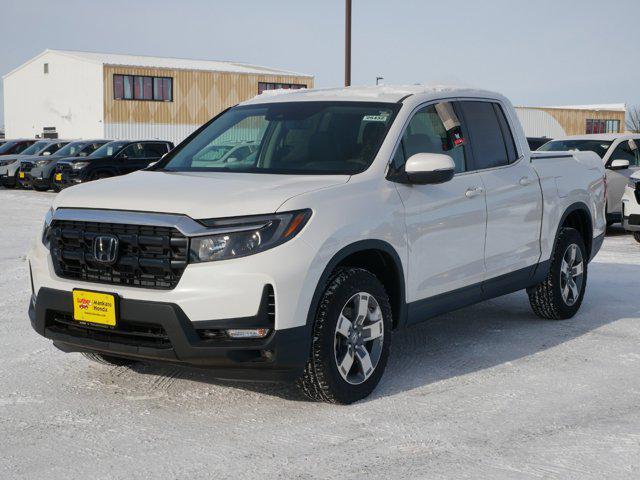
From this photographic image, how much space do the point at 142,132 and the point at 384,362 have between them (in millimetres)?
49205

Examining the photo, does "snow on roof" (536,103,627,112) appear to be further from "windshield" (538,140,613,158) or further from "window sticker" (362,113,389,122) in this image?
"window sticker" (362,113,389,122)

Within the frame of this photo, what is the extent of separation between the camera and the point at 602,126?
6719 centimetres

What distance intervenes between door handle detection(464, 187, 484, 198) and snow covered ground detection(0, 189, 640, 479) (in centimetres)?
113

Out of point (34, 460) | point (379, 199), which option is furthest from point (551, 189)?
point (34, 460)

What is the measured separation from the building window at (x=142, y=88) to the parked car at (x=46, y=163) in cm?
2345

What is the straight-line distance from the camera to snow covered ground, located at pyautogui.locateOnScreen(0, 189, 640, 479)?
14.1ft

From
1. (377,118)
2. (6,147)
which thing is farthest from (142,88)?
(377,118)

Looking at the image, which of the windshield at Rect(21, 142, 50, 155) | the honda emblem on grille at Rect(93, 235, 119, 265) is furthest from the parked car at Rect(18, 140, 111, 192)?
the honda emblem on grille at Rect(93, 235, 119, 265)

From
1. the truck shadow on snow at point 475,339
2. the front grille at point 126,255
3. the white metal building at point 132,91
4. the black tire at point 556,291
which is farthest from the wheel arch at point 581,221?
the white metal building at point 132,91

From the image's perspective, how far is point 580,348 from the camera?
22.3ft

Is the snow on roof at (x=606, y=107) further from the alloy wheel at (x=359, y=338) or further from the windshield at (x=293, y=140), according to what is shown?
the alloy wheel at (x=359, y=338)

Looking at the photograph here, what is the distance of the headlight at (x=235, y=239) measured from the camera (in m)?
4.71

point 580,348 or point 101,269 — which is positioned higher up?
point 101,269

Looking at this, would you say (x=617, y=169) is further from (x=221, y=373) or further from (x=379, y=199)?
(x=221, y=373)
